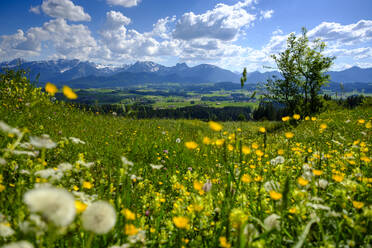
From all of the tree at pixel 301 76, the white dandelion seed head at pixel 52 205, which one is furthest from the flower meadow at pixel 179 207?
the tree at pixel 301 76

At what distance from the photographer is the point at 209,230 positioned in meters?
2.29

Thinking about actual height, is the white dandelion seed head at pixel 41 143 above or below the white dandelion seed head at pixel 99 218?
above

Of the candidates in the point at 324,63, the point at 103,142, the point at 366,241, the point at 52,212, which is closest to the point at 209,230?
the point at 366,241

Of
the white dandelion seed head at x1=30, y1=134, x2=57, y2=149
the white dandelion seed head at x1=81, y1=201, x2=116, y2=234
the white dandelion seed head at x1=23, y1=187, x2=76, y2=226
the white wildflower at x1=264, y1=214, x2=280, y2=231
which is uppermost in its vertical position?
the white dandelion seed head at x1=30, y1=134, x2=57, y2=149

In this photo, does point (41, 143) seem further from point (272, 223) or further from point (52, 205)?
point (272, 223)

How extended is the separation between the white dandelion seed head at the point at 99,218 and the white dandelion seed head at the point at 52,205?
233 mm

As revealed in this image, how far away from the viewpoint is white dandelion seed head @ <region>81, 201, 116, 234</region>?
1127 mm

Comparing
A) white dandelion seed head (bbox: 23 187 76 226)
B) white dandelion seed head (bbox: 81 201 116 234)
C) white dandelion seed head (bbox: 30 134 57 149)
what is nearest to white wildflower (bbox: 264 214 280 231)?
white dandelion seed head (bbox: 81 201 116 234)

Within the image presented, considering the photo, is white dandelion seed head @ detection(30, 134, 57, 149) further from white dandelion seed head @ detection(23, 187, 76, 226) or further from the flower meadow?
white dandelion seed head @ detection(23, 187, 76, 226)

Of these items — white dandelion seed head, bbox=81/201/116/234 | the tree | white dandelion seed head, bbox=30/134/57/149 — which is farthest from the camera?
the tree

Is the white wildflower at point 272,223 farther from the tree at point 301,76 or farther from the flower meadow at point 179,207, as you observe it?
the tree at point 301,76

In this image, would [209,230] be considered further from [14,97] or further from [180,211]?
[14,97]

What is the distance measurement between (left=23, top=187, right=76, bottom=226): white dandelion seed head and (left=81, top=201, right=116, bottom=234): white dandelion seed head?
23 centimetres

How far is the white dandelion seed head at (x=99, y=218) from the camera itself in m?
1.13
